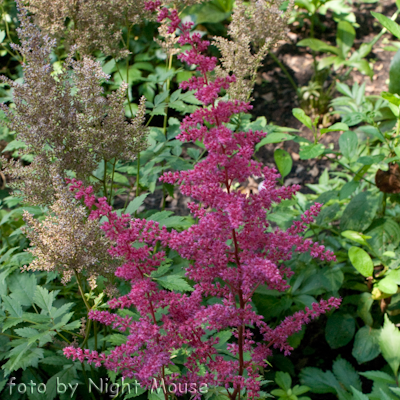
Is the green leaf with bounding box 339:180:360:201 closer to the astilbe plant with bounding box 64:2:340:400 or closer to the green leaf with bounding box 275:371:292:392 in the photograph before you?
the green leaf with bounding box 275:371:292:392

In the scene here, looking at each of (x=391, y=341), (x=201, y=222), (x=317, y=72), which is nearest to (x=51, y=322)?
(x=201, y=222)

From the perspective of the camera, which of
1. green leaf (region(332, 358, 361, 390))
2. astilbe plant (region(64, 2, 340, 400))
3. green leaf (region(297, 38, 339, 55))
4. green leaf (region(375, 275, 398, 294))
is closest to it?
astilbe plant (region(64, 2, 340, 400))

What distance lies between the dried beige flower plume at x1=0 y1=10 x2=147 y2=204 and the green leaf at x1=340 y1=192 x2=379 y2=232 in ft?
4.94

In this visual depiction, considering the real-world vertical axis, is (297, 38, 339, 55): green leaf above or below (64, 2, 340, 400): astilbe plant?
below

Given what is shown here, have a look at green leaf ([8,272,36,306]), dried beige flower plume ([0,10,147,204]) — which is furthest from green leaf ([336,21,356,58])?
green leaf ([8,272,36,306])

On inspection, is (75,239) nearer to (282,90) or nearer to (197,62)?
(197,62)

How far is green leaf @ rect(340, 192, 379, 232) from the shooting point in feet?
8.77

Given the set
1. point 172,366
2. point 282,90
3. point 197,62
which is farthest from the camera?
point 282,90

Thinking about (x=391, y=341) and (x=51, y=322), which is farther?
(x=391, y=341)

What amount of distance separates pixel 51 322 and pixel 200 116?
3.61 ft

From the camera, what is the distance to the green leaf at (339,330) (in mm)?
2627

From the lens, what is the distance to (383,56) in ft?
18.1

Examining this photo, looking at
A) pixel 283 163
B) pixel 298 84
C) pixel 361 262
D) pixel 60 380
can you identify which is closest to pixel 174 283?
pixel 60 380

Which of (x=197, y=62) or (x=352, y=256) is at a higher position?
(x=197, y=62)
